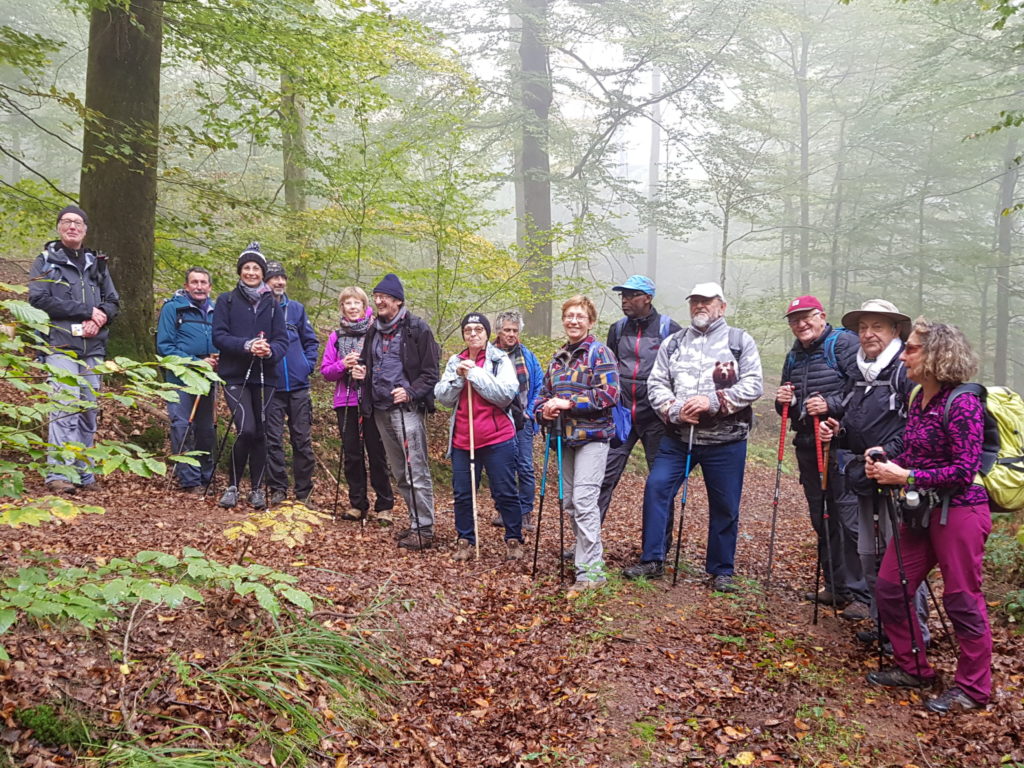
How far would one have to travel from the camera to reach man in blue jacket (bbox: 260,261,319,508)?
7.04 m

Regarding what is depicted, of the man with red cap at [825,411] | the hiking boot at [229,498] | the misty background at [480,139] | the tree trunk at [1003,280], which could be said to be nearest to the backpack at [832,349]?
the man with red cap at [825,411]

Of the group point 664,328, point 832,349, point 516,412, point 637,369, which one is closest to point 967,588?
point 832,349

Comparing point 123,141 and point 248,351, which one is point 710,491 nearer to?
point 248,351

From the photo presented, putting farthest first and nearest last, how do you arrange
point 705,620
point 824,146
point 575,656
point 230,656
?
point 824,146 → point 705,620 → point 575,656 → point 230,656

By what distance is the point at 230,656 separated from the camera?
138 inches

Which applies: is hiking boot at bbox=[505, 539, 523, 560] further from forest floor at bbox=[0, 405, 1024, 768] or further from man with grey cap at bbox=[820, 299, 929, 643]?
man with grey cap at bbox=[820, 299, 929, 643]

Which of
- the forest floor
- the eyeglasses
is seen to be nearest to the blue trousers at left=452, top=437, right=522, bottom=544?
the forest floor

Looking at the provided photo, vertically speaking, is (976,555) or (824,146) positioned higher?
(824,146)

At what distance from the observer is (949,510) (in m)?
3.72

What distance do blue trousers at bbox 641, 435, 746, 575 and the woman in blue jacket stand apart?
12.8ft

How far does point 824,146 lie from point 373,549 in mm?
29805

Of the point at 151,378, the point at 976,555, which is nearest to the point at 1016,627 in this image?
the point at 976,555

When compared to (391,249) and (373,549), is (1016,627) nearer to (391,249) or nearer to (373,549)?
(373,549)

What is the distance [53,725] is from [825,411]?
16.8ft
